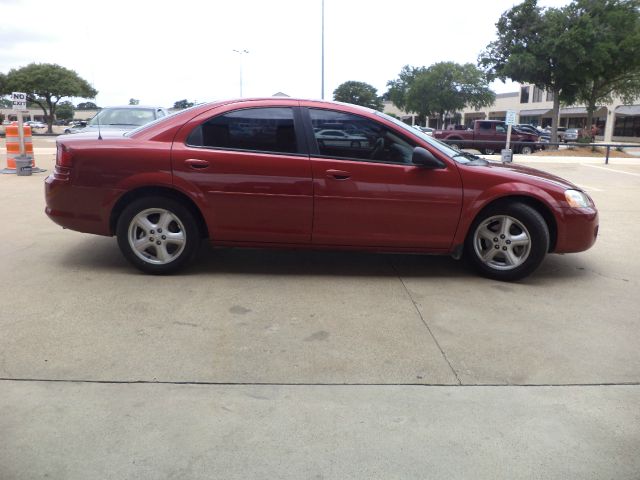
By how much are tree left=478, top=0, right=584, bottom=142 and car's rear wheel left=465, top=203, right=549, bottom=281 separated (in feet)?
79.3

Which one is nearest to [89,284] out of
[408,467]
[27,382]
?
[27,382]

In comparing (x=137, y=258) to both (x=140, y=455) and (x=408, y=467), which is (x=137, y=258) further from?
(x=408, y=467)

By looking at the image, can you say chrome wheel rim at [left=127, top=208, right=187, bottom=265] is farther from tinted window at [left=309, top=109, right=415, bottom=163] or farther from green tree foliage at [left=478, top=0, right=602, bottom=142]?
green tree foliage at [left=478, top=0, right=602, bottom=142]

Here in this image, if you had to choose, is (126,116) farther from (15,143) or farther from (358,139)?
(358,139)

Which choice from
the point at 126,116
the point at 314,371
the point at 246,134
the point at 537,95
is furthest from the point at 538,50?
the point at 537,95

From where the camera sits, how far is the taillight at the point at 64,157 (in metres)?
5.14

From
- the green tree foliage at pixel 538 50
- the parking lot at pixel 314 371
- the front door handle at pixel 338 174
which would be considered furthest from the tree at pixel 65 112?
the front door handle at pixel 338 174

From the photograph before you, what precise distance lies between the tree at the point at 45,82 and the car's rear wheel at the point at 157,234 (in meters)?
45.0

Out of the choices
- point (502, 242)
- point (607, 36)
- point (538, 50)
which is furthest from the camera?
point (538, 50)

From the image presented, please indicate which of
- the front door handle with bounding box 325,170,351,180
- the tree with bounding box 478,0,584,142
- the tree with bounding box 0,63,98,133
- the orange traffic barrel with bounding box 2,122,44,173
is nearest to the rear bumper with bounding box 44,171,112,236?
the front door handle with bounding box 325,170,351,180

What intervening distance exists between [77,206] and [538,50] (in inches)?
1051

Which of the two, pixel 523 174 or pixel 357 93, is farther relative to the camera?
pixel 357 93

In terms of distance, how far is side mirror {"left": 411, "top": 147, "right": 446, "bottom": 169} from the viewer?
197 inches

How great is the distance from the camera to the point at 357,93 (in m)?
63.6
